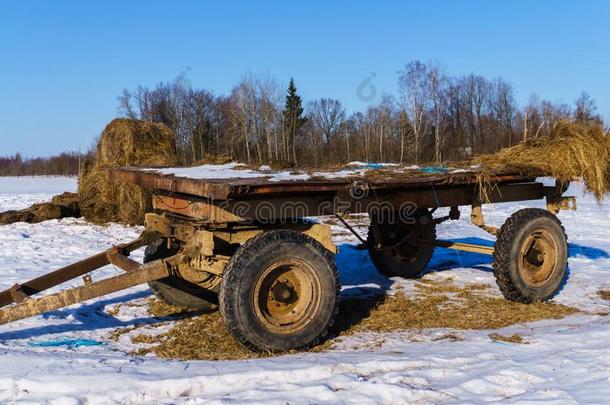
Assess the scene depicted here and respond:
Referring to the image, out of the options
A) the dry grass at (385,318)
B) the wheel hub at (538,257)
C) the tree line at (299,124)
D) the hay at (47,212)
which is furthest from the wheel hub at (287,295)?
the tree line at (299,124)

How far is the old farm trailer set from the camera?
443 centimetres

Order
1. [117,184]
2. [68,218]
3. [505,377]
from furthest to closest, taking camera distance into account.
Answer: [68,218]
[117,184]
[505,377]

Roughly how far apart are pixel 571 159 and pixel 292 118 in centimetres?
5463

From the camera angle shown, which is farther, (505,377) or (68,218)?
(68,218)

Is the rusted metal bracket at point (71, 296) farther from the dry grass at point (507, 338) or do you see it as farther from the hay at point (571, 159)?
the hay at point (571, 159)

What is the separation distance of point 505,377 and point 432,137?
48.3 metres

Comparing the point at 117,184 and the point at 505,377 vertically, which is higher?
the point at 117,184

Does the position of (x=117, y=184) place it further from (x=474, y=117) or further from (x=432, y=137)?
(x=474, y=117)

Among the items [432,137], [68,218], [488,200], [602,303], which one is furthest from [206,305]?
[432,137]

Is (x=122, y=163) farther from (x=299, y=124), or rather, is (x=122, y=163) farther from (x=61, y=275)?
(x=299, y=124)

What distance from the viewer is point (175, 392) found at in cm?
349

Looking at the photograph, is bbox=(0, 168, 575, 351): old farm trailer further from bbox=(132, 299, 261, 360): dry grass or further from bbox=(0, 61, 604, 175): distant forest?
bbox=(0, 61, 604, 175): distant forest

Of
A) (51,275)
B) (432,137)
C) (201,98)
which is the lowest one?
→ (51,275)

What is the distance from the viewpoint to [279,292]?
461cm
